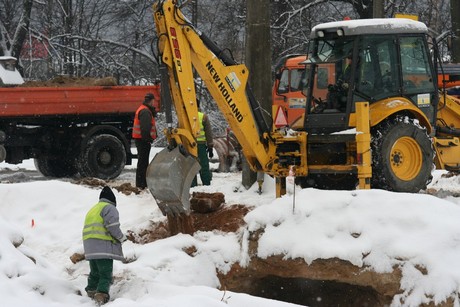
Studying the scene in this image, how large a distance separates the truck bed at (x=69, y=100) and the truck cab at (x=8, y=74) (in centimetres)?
143

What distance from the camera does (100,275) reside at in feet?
28.8

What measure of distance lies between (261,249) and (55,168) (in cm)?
935

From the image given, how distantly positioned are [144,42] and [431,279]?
22843 millimetres

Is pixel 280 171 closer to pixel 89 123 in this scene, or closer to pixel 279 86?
pixel 89 123

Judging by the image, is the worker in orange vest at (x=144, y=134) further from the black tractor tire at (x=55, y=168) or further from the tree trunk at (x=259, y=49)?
the black tractor tire at (x=55, y=168)

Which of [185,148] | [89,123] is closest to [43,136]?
[89,123]

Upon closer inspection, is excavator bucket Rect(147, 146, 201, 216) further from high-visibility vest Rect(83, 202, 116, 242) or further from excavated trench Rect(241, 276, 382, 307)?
high-visibility vest Rect(83, 202, 116, 242)

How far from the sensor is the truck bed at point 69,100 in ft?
54.0

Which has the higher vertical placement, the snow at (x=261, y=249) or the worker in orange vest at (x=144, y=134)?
the worker in orange vest at (x=144, y=134)

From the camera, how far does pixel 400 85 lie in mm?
12117

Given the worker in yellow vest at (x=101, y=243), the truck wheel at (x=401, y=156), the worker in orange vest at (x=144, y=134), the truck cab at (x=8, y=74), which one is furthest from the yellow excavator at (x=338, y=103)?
the truck cab at (x=8, y=74)

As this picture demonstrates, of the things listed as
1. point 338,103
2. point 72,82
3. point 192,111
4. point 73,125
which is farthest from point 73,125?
point 338,103

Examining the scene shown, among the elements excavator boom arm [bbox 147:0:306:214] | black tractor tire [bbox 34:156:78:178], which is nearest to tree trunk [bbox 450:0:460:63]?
black tractor tire [bbox 34:156:78:178]

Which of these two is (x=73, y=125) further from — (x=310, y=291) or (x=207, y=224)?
(x=310, y=291)
